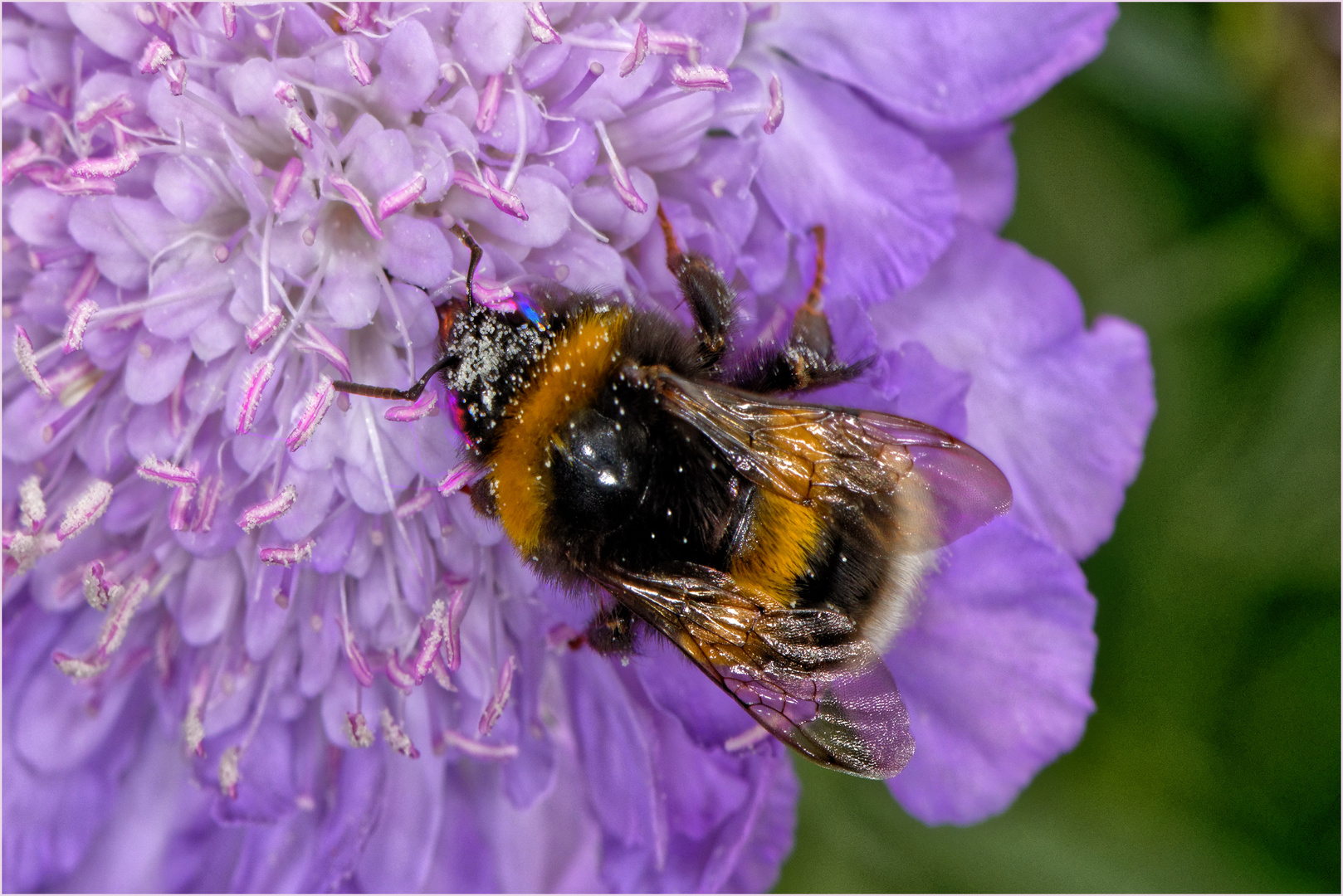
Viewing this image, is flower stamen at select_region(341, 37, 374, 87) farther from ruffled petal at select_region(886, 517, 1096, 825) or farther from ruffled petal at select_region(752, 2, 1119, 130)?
ruffled petal at select_region(886, 517, 1096, 825)

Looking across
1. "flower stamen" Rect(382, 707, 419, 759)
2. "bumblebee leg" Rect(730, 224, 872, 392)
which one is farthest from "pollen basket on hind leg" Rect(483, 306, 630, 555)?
"flower stamen" Rect(382, 707, 419, 759)

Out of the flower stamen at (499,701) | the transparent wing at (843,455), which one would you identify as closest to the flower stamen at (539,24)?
the transparent wing at (843,455)

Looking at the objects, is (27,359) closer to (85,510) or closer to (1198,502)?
(85,510)

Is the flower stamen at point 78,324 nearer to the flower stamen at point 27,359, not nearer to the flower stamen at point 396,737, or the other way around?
the flower stamen at point 27,359

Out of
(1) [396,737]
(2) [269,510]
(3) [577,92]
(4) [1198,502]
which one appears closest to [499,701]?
(1) [396,737]

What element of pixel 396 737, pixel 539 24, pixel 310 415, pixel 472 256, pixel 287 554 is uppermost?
pixel 539 24
